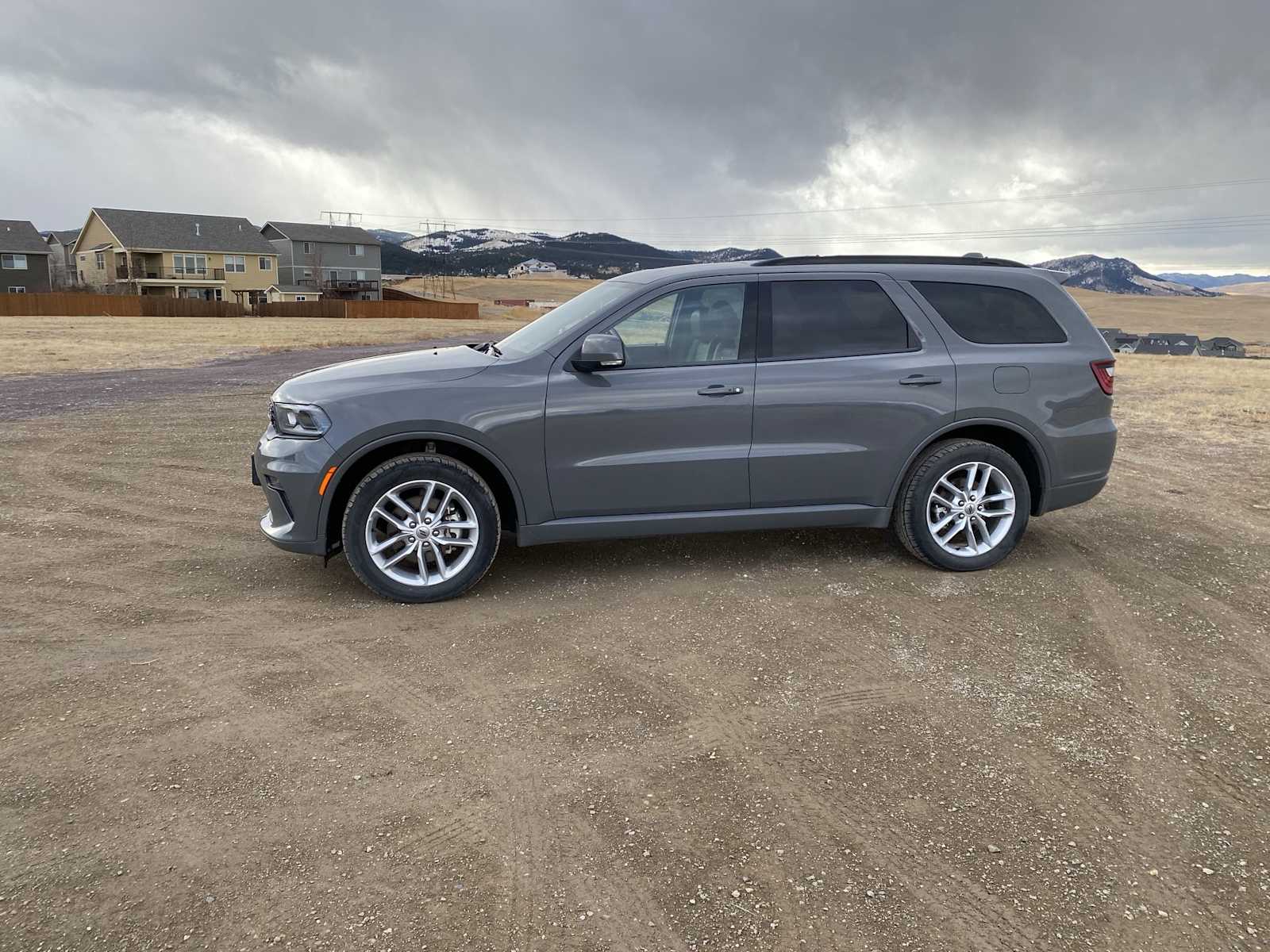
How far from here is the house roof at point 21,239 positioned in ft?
214

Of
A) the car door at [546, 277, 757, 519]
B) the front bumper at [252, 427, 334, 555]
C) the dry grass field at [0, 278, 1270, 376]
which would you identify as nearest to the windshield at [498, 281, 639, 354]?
the car door at [546, 277, 757, 519]

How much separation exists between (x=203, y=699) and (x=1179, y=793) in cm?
375

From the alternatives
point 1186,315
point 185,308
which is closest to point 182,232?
point 185,308

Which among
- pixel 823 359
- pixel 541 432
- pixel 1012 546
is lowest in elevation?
pixel 1012 546

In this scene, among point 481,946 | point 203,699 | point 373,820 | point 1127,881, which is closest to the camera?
point 481,946

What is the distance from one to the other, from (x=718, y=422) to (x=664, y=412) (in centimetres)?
32

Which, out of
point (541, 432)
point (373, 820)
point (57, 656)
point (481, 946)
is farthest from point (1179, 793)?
point (57, 656)

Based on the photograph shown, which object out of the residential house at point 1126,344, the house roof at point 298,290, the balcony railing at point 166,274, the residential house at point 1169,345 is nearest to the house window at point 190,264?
the balcony railing at point 166,274

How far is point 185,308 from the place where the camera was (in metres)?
53.8

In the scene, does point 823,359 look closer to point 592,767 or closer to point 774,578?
point 774,578

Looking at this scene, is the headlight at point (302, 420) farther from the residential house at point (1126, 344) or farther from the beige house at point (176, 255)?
the beige house at point (176, 255)

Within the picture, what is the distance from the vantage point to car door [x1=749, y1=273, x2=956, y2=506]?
5156 mm

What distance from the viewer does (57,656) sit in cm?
407

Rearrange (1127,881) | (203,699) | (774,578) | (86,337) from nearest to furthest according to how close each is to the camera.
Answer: (1127,881)
(203,699)
(774,578)
(86,337)
